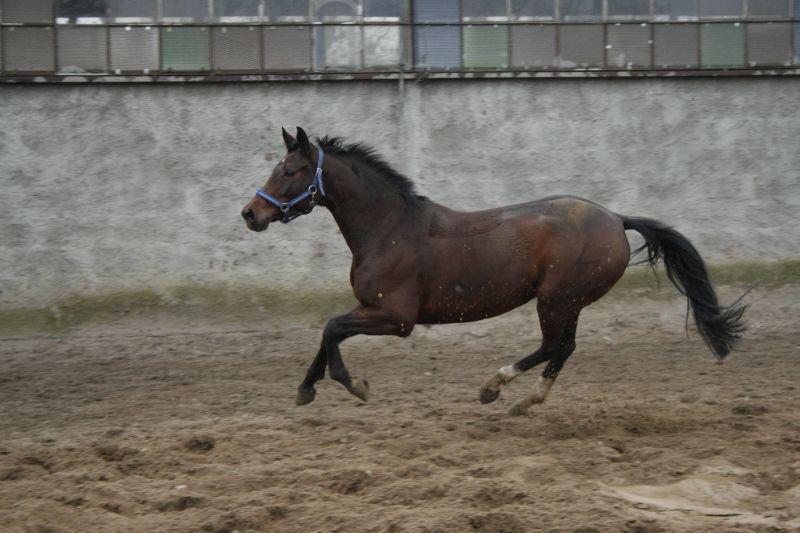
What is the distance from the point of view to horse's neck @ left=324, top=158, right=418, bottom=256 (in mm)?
6008

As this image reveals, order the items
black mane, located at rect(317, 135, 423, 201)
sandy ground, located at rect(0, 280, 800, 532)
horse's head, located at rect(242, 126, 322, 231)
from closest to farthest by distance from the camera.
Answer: sandy ground, located at rect(0, 280, 800, 532), horse's head, located at rect(242, 126, 322, 231), black mane, located at rect(317, 135, 423, 201)

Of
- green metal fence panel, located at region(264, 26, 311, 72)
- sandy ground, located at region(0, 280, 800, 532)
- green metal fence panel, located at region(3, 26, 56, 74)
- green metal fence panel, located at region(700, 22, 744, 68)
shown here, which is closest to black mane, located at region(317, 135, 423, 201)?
sandy ground, located at region(0, 280, 800, 532)

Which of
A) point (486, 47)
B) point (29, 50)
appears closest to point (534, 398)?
point (486, 47)

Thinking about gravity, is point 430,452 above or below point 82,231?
below

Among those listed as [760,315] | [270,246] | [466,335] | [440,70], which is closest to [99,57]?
[270,246]

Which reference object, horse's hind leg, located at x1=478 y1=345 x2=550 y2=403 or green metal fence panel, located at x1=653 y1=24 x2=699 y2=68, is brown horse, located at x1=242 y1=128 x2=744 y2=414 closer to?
horse's hind leg, located at x1=478 y1=345 x2=550 y2=403

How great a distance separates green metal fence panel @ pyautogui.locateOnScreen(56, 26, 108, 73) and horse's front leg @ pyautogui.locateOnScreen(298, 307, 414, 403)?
493cm

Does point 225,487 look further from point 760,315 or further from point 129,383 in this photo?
point 760,315

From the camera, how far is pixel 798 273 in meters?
9.38

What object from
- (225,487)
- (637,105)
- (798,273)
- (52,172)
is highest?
(637,105)

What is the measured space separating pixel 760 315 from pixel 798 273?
→ 2.32ft

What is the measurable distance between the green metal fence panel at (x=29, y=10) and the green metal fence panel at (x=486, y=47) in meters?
4.12

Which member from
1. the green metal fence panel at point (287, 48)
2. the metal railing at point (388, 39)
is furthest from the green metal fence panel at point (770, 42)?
the green metal fence panel at point (287, 48)

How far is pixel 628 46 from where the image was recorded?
9.64 metres
